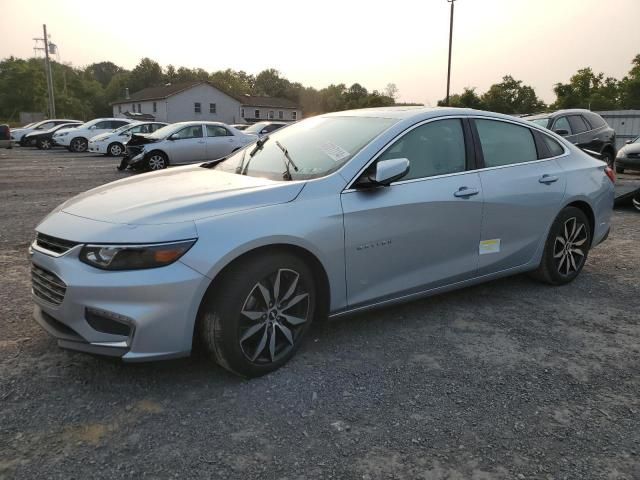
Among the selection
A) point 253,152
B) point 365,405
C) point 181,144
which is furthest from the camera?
point 181,144

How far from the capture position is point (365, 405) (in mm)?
3029

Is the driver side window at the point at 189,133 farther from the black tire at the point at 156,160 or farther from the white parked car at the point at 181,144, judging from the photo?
the black tire at the point at 156,160

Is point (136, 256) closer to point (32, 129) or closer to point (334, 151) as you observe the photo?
point (334, 151)

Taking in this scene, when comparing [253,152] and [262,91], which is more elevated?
[262,91]

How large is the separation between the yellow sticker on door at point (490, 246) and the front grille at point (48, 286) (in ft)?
9.83

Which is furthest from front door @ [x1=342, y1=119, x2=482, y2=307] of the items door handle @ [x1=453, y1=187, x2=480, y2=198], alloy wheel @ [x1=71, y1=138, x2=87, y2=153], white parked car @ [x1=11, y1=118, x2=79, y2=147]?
white parked car @ [x1=11, y1=118, x2=79, y2=147]

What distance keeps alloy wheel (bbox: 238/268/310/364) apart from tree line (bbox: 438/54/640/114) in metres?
50.4

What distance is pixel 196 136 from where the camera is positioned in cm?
1639

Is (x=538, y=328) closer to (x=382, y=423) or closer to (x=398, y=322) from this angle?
(x=398, y=322)

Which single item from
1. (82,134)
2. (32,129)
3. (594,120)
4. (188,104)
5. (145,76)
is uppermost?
(145,76)

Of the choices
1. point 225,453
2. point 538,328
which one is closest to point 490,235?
point 538,328

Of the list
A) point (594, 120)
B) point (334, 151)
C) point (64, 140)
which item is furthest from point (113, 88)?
point (334, 151)

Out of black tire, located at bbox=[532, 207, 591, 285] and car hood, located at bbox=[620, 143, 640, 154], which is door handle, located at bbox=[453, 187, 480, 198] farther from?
car hood, located at bbox=[620, 143, 640, 154]

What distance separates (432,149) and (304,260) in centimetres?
141
